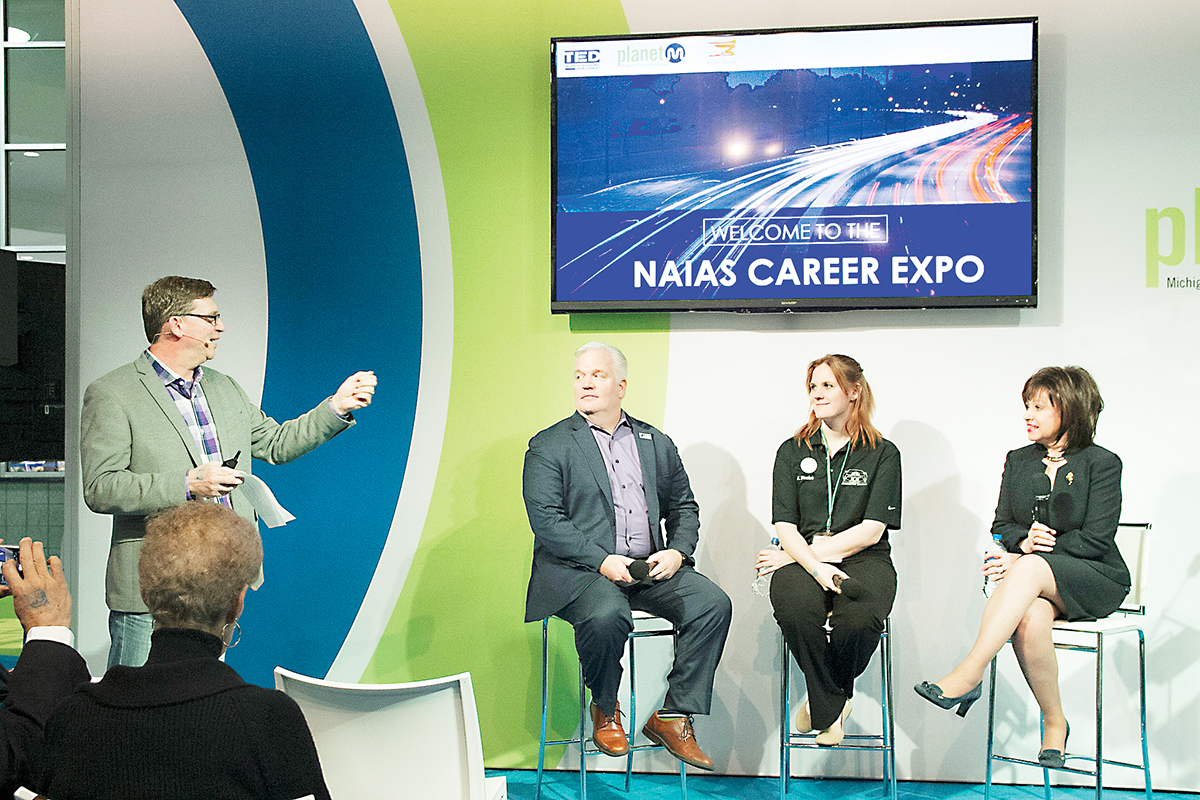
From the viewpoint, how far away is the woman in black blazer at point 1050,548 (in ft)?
10.5

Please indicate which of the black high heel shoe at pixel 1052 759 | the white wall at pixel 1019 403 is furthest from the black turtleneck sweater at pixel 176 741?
the white wall at pixel 1019 403

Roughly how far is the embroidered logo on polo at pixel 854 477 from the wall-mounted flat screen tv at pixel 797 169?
73 centimetres

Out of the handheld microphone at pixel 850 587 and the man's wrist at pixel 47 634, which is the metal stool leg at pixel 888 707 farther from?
the man's wrist at pixel 47 634

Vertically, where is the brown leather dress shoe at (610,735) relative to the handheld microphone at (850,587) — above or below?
below

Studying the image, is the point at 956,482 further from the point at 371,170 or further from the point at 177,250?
the point at 177,250

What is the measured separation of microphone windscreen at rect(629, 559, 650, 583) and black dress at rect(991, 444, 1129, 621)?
129 cm

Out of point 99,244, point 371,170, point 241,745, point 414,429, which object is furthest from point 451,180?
point 241,745

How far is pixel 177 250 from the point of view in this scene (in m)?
4.23

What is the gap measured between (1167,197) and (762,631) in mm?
2351

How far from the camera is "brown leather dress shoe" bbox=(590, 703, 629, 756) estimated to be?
325cm

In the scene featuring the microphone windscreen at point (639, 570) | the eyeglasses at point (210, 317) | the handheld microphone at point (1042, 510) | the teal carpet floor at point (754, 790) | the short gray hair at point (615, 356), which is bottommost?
the teal carpet floor at point (754, 790)

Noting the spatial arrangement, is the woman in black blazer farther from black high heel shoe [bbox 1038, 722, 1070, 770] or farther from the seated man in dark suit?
the seated man in dark suit

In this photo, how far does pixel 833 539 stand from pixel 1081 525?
0.84 m

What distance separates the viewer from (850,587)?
3275 mm
